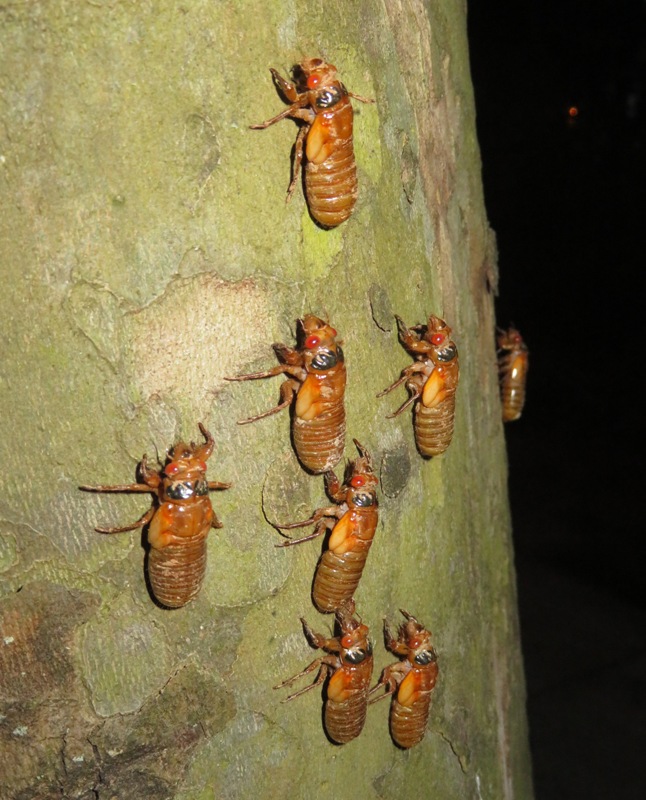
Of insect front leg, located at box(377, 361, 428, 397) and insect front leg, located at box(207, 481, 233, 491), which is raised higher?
insect front leg, located at box(377, 361, 428, 397)

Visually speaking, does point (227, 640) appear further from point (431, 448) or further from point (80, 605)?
point (431, 448)

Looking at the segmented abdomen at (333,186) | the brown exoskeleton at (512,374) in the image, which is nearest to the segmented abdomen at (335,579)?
the segmented abdomen at (333,186)

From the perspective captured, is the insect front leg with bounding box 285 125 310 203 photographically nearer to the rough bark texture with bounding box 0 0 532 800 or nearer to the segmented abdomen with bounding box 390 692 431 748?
the rough bark texture with bounding box 0 0 532 800

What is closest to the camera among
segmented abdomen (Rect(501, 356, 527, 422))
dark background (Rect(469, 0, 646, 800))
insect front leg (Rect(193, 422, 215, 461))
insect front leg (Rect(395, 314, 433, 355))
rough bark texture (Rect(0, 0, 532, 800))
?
rough bark texture (Rect(0, 0, 532, 800))

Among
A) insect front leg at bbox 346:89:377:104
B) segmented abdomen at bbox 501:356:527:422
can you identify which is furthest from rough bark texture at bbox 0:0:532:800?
segmented abdomen at bbox 501:356:527:422

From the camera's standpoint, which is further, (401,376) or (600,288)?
(600,288)

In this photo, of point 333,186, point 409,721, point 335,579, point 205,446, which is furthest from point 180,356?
point 409,721

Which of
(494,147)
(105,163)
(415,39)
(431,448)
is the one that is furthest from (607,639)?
(105,163)
